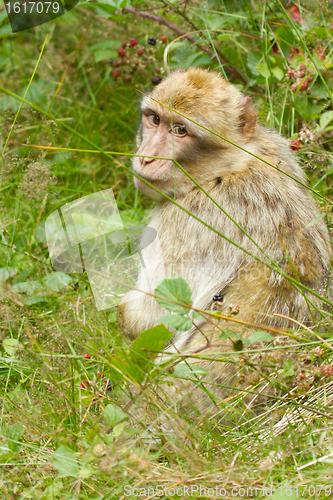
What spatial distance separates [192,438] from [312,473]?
53cm

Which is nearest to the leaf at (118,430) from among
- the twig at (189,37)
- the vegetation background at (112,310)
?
the vegetation background at (112,310)

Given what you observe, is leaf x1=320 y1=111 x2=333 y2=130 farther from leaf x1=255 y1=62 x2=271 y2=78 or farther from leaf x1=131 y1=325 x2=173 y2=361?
leaf x1=131 y1=325 x2=173 y2=361

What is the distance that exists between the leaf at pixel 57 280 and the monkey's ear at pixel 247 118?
158cm

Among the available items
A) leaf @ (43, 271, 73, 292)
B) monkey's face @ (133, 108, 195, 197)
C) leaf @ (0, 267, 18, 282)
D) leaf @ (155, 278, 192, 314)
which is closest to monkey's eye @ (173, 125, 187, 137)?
monkey's face @ (133, 108, 195, 197)

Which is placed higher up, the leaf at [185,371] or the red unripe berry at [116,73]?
the red unripe berry at [116,73]

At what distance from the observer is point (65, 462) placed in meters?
2.08

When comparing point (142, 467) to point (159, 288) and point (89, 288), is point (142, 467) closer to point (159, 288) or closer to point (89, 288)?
point (159, 288)

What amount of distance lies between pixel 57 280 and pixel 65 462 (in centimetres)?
171

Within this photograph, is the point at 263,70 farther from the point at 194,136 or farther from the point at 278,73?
the point at 194,136

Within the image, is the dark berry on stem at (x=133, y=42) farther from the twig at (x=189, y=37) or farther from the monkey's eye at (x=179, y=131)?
the monkey's eye at (x=179, y=131)

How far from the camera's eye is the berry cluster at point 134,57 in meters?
4.55

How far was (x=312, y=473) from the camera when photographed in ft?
6.25

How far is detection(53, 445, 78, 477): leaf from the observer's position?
2.03m

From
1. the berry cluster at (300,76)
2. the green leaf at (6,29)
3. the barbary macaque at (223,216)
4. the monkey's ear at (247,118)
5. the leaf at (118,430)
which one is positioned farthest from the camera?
the green leaf at (6,29)
